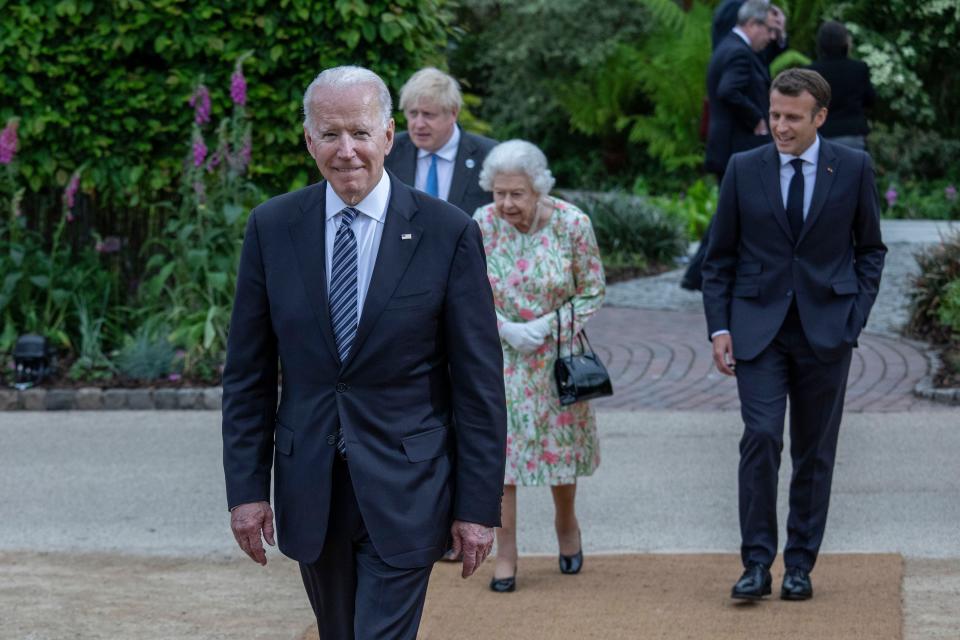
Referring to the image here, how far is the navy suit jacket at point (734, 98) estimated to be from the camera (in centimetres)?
1181

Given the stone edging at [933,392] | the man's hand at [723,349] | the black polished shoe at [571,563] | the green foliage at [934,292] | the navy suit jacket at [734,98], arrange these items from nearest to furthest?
the man's hand at [723,349] → the black polished shoe at [571,563] → the stone edging at [933,392] → the green foliage at [934,292] → the navy suit jacket at [734,98]

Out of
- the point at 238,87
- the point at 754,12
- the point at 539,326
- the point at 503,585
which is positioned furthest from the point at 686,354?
the point at 503,585

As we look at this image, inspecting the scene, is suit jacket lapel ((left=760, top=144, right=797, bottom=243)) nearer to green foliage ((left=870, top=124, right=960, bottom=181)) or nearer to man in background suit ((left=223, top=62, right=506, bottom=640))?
man in background suit ((left=223, top=62, right=506, bottom=640))

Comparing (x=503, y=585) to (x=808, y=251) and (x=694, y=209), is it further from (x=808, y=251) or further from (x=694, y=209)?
(x=694, y=209)

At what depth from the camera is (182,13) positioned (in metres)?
11.3

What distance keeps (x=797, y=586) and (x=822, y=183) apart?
1524 millimetres

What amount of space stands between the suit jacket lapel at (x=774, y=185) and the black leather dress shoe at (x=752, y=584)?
49.2 inches

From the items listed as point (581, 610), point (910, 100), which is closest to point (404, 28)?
point (581, 610)

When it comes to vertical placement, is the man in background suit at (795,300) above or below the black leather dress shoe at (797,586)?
above

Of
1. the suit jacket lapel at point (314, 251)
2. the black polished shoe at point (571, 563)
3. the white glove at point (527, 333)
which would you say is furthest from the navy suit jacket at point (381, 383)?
the black polished shoe at point (571, 563)

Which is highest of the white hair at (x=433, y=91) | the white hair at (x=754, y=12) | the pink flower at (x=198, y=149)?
the white hair at (x=754, y=12)

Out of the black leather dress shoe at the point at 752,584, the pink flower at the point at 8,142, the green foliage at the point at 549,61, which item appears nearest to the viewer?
the black leather dress shoe at the point at 752,584

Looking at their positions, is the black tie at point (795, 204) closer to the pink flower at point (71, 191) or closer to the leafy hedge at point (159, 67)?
the leafy hedge at point (159, 67)

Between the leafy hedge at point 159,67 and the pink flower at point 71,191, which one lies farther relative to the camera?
the leafy hedge at point 159,67
